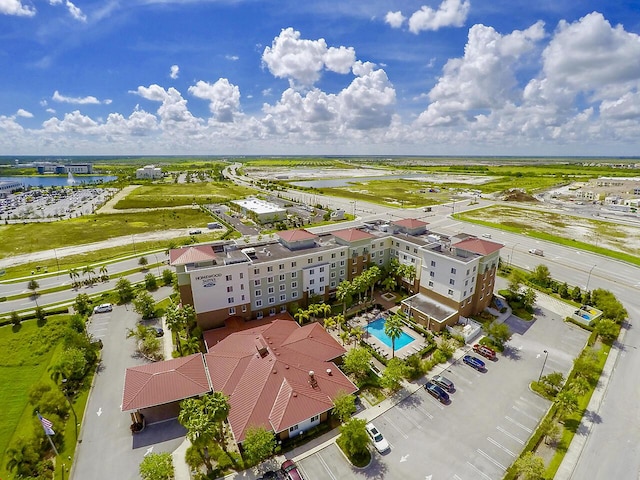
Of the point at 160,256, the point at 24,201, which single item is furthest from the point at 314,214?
the point at 24,201

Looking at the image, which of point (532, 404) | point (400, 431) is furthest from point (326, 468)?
point (532, 404)

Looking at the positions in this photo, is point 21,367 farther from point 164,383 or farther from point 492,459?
point 492,459

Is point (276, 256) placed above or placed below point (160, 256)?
above

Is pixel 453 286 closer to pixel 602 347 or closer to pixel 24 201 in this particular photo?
pixel 602 347

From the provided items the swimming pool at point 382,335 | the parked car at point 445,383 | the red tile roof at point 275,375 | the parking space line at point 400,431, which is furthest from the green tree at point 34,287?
the parked car at point 445,383

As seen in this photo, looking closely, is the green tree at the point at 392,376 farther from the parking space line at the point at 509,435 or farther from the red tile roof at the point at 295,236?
the red tile roof at the point at 295,236
